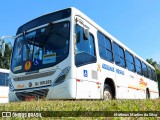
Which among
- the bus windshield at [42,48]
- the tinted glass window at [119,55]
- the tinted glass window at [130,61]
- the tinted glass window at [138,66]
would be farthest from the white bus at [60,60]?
the tinted glass window at [138,66]

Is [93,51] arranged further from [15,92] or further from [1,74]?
[1,74]

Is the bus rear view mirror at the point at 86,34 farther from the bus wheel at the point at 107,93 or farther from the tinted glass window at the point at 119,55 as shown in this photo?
the tinted glass window at the point at 119,55

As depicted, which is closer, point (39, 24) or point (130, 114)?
point (130, 114)

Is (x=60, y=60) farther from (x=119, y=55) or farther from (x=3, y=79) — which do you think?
(x=3, y=79)

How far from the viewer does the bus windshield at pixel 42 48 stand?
9.00 m

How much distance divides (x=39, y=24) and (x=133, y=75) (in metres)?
7.30

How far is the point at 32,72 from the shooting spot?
936 centimetres

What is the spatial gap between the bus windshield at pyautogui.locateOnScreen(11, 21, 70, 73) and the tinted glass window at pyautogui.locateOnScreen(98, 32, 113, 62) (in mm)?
2101

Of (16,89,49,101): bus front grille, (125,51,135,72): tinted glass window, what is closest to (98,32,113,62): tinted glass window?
(16,89,49,101): bus front grille

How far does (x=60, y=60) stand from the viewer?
884cm

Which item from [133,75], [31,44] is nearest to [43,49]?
[31,44]

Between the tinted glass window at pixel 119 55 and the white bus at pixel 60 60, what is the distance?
1.59 m

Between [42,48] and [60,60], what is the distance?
2.83 ft

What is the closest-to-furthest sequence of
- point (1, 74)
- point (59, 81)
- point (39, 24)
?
point (59, 81)
point (39, 24)
point (1, 74)
